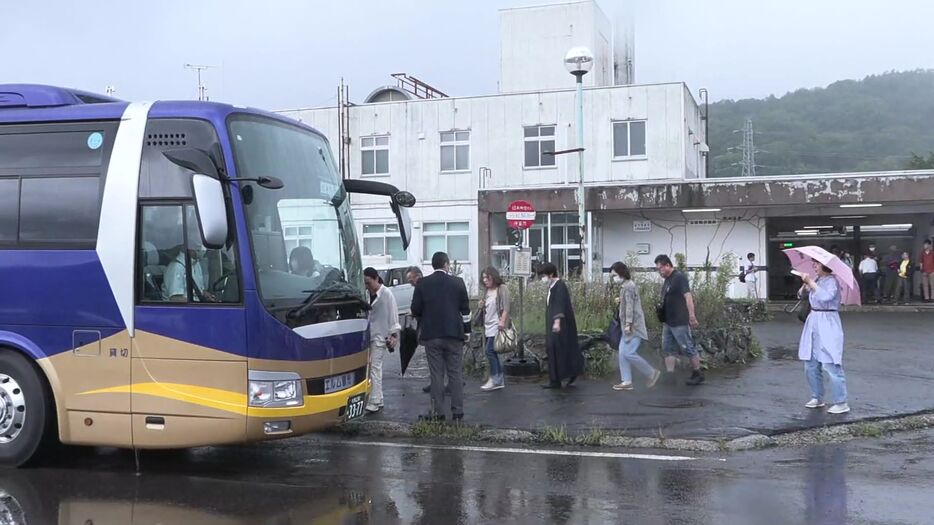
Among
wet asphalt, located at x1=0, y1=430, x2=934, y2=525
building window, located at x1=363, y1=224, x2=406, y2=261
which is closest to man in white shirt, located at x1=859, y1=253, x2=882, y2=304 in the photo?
building window, located at x1=363, y1=224, x2=406, y2=261

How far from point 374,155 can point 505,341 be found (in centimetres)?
2090

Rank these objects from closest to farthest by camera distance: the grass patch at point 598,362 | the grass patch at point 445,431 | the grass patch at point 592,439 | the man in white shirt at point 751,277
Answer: the grass patch at point 592,439 < the grass patch at point 445,431 < the grass patch at point 598,362 < the man in white shirt at point 751,277

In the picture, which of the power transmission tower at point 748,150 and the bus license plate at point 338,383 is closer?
the bus license plate at point 338,383

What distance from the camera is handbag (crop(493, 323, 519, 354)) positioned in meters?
12.0

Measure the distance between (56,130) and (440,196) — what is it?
23141mm

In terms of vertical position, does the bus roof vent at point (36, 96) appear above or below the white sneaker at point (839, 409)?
above

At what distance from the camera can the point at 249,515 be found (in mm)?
6398

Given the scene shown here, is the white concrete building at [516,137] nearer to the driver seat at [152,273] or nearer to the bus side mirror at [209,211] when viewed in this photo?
the driver seat at [152,273]

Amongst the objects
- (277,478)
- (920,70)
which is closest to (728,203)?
(277,478)

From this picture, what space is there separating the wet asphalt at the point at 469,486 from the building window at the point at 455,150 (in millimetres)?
22515

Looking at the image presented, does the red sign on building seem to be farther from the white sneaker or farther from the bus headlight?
the bus headlight

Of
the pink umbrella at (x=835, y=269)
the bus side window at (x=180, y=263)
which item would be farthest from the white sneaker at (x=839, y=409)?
the bus side window at (x=180, y=263)

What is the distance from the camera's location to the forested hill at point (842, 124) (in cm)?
4778

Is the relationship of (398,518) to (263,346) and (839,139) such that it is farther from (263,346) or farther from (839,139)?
(839,139)
